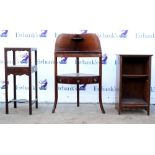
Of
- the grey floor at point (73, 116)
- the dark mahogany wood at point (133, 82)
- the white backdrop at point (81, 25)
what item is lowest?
the grey floor at point (73, 116)

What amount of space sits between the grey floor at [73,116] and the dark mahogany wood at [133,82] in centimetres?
13

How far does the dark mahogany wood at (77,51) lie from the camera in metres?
3.88

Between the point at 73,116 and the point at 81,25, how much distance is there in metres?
1.24

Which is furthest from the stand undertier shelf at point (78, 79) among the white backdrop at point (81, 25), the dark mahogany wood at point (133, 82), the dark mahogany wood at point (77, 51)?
the white backdrop at point (81, 25)

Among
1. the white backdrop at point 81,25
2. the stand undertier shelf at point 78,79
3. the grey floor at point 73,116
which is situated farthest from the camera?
the white backdrop at point 81,25

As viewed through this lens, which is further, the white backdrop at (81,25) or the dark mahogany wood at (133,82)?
the white backdrop at (81,25)

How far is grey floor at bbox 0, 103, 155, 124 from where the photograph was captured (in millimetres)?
3627

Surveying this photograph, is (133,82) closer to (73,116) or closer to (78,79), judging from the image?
(78,79)

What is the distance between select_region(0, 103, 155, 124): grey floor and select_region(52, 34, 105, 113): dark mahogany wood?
157 mm

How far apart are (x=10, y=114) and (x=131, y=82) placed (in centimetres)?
148

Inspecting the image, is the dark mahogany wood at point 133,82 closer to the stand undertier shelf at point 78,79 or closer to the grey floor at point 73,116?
the grey floor at point 73,116

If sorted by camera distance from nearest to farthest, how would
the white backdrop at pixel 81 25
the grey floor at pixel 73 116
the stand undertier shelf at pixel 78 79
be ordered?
1. the grey floor at pixel 73 116
2. the stand undertier shelf at pixel 78 79
3. the white backdrop at pixel 81 25

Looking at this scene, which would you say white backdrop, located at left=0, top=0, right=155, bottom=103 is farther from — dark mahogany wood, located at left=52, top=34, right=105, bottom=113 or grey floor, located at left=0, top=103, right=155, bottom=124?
grey floor, located at left=0, top=103, right=155, bottom=124

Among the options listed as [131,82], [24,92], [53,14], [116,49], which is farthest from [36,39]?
[131,82]
